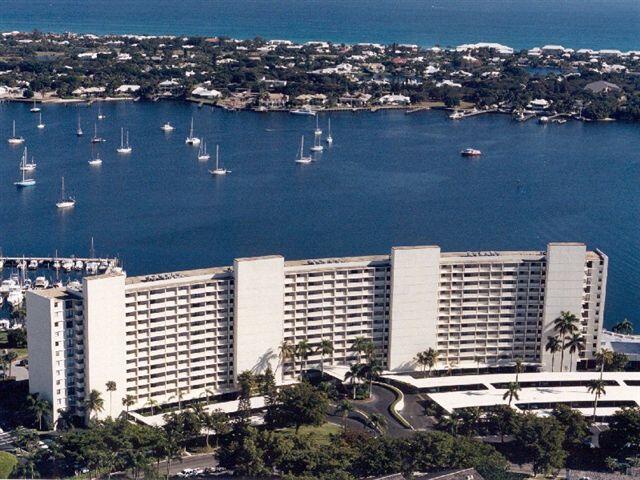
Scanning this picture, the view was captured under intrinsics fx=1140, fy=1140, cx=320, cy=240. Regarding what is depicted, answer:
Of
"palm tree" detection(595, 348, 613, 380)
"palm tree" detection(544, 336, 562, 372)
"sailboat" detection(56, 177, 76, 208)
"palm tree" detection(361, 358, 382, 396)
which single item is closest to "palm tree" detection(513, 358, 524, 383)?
"palm tree" detection(544, 336, 562, 372)

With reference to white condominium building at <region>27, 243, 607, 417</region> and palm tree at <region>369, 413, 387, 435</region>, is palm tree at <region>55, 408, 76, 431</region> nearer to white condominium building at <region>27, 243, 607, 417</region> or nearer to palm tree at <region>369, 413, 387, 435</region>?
white condominium building at <region>27, 243, 607, 417</region>

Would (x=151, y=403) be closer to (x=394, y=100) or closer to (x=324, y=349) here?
(x=324, y=349)

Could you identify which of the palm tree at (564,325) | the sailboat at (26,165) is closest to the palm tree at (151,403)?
the palm tree at (564,325)

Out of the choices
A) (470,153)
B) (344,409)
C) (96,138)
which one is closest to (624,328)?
(344,409)

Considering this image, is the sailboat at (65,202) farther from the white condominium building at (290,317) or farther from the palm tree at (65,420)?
the palm tree at (65,420)

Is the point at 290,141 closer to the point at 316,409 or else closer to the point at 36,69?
the point at 36,69

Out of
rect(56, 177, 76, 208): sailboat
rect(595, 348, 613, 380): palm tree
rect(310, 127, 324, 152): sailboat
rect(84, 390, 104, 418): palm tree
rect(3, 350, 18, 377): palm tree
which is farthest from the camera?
rect(310, 127, 324, 152): sailboat
